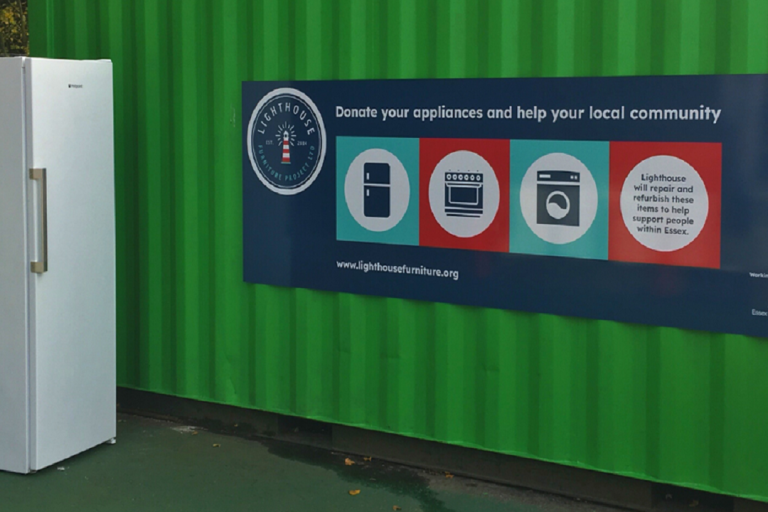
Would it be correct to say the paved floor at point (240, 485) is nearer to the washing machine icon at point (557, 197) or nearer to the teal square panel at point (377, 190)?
the teal square panel at point (377, 190)

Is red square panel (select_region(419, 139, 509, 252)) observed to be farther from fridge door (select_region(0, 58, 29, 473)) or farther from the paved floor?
fridge door (select_region(0, 58, 29, 473))

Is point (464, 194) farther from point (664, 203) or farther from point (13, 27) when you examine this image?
point (13, 27)

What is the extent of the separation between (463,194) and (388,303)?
0.81 meters

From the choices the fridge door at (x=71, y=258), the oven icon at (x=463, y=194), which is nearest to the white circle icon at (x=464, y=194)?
the oven icon at (x=463, y=194)

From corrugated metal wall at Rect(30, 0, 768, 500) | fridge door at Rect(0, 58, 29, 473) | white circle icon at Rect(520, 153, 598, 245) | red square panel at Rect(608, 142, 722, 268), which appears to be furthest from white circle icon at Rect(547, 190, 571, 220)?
fridge door at Rect(0, 58, 29, 473)

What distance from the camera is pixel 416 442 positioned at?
601cm

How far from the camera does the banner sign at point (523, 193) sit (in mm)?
4844

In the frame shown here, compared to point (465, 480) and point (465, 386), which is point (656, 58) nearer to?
point (465, 386)

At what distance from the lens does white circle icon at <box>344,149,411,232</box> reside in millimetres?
5820

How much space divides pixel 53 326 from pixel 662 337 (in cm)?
338

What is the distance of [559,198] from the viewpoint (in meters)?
5.30

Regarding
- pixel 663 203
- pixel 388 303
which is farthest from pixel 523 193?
pixel 388 303

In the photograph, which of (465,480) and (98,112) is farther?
(98,112)

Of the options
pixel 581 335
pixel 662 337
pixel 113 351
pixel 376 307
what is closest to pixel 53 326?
pixel 113 351
